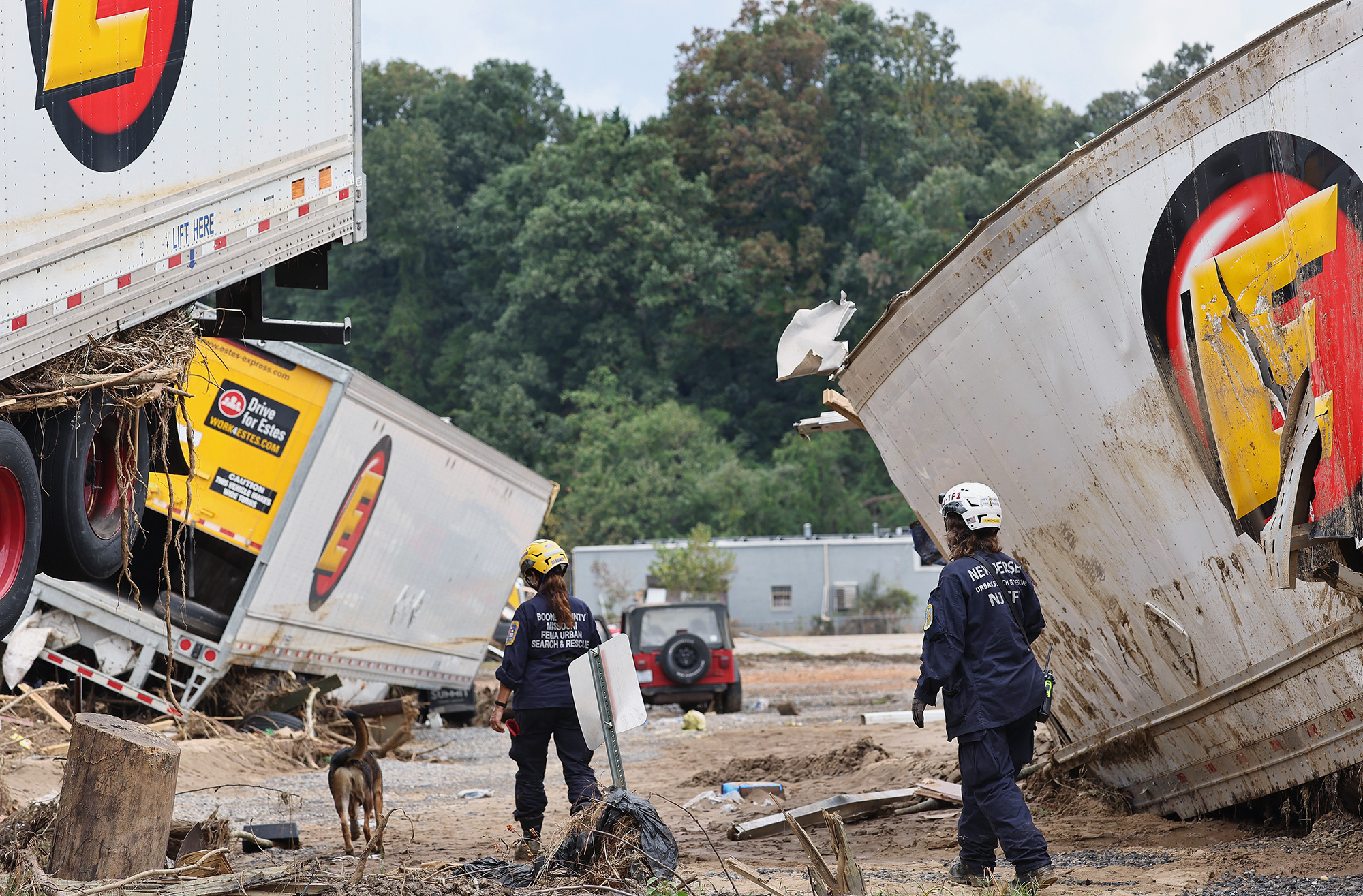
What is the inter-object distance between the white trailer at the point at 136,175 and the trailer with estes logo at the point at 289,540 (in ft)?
11.7

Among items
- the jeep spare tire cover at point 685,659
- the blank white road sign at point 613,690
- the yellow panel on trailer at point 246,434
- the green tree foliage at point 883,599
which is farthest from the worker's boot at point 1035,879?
the green tree foliage at point 883,599

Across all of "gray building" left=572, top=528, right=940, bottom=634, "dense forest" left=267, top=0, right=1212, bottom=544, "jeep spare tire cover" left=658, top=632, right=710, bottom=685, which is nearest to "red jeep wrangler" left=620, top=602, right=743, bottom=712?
"jeep spare tire cover" left=658, top=632, right=710, bottom=685

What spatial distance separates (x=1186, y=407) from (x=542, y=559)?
311cm

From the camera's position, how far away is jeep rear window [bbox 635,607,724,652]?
17359 mm

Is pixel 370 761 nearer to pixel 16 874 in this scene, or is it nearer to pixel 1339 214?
pixel 16 874

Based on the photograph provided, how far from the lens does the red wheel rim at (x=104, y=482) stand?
6.29 m

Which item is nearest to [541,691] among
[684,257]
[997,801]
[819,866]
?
[819,866]

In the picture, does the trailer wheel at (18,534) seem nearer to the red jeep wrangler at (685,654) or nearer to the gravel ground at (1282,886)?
the gravel ground at (1282,886)

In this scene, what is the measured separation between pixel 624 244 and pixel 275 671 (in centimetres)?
4327

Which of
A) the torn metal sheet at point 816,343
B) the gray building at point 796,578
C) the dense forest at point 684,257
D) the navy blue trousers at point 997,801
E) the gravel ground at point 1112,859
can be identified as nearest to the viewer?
the navy blue trousers at point 997,801

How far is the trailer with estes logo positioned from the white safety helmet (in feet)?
20.8

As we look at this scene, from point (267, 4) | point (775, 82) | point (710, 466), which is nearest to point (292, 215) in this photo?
point (267, 4)

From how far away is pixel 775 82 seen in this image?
197 ft

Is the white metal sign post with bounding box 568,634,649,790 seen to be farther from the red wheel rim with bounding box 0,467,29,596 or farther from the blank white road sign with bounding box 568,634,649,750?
the red wheel rim with bounding box 0,467,29,596
